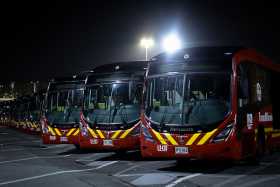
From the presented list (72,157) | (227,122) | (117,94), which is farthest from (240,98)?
(72,157)

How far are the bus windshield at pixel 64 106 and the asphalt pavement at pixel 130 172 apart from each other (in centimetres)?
352

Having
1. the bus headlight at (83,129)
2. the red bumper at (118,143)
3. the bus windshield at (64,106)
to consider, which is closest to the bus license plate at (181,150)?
the red bumper at (118,143)

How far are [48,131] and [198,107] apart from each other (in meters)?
10.0

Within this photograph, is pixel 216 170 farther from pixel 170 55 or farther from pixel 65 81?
pixel 65 81

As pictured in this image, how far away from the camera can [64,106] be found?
22.4 meters

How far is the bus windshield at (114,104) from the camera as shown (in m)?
17.6

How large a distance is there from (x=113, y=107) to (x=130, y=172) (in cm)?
422

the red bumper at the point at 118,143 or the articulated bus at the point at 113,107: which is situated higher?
the articulated bus at the point at 113,107

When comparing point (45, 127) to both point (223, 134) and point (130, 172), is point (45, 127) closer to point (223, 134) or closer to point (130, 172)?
point (130, 172)

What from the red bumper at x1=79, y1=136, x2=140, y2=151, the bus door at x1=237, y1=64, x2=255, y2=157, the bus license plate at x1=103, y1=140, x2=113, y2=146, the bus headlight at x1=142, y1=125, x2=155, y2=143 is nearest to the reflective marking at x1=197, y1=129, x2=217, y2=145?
the bus door at x1=237, y1=64, x2=255, y2=157

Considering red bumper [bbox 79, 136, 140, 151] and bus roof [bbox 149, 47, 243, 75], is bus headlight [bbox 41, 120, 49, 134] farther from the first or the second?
bus roof [bbox 149, 47, 243, 75]

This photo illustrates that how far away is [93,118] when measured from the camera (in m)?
18.2

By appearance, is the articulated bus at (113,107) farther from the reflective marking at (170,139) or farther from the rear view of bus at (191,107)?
the reflective marking at (170,139)

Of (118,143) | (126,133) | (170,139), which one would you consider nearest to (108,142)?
(118,143)
